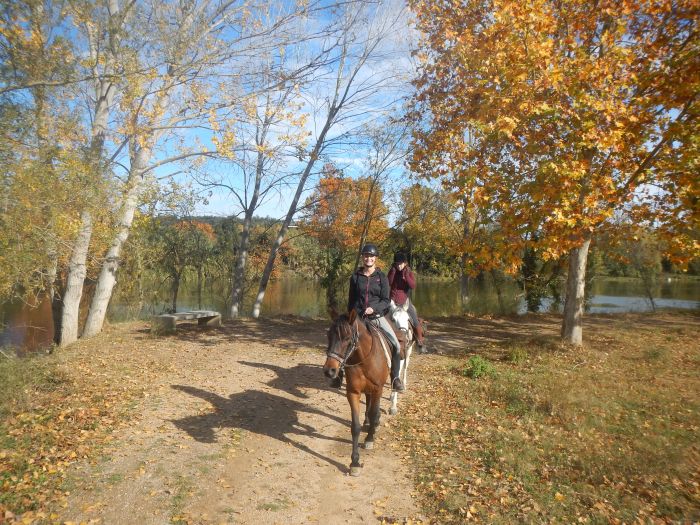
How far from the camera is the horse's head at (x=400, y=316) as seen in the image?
7.74m

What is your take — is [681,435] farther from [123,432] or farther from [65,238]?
[65,238]

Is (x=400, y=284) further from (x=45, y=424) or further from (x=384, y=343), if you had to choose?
(x=45, y=424)

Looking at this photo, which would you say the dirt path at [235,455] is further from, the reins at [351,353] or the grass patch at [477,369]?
the reins at [351,353]

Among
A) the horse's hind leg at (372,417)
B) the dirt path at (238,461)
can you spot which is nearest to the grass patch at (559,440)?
the horse's hind leg at (372,417)

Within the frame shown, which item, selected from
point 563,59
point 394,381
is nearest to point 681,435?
point 394,381

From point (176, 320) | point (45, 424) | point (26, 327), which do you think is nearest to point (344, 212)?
point (176, 320)

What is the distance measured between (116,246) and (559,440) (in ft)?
43.7

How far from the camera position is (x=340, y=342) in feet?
17.9

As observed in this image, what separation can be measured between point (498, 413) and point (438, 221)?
22250 millimetres

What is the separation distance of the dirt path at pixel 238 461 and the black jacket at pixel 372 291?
2.16 metres

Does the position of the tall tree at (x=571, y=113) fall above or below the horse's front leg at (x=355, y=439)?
above

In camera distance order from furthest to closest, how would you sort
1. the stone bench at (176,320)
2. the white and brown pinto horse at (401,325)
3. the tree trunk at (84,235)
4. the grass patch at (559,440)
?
the stone bench at (176,320) → the tree trunk at (84,235) → the white and brown pinto horse at (401,325) → the grass patch at (559,440)

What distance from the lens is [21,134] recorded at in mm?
8242

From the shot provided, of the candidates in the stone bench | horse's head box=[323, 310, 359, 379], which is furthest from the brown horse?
the stone bench
